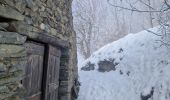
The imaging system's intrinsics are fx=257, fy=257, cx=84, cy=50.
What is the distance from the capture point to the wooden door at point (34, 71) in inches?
150

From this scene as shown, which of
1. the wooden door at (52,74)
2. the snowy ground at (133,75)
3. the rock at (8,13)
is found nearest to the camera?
the rock at (8,13)

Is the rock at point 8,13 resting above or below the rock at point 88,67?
above

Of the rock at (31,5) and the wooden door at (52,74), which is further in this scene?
the wooden door at (52,74)

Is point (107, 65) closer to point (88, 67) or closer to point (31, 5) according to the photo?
point (88, 67)

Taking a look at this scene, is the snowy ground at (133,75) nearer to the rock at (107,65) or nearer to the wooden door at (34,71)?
the rock at (107,65)

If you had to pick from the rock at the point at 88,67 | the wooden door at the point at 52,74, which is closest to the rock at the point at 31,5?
the wooden door at the point at 52,74

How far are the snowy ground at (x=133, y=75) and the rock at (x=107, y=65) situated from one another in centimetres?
14

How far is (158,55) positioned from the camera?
8.12m

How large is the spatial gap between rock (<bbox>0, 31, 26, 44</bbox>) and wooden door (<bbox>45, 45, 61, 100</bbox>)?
166cm


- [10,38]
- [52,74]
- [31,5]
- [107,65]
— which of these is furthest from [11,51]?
[107,65]

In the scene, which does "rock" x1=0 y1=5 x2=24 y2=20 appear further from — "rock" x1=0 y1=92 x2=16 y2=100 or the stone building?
"rock" x1=0 y1=92 x2=16 y2=100

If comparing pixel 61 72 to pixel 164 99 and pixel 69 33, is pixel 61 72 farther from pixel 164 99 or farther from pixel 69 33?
pixel 164 99

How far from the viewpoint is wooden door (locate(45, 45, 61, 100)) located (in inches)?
183

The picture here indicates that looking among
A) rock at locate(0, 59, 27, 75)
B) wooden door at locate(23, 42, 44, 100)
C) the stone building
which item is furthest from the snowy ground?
rock at locate(0, 59, 27, 75)
